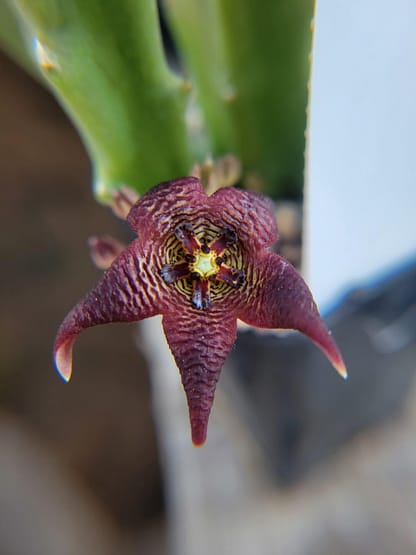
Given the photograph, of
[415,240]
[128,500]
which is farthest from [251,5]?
[128,500]

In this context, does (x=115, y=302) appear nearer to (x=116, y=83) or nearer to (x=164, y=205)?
(x=164, y=205)

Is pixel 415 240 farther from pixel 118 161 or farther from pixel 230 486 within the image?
pixel 230 486

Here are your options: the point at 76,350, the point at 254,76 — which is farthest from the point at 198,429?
the point at 76,350

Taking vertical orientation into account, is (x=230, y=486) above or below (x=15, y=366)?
below

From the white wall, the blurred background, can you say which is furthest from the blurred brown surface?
the white wall

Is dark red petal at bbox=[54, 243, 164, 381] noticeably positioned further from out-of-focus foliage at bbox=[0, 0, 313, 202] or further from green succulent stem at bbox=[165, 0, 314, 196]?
green succulent stem at bbox=[165, 0, 314, 196]
